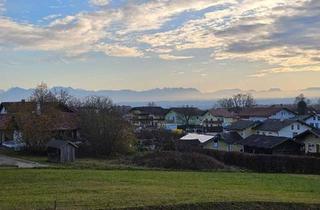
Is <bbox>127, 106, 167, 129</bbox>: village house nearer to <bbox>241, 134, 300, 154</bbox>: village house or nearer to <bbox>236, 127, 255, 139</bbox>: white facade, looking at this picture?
<bbox>236, 127, 255, 139</bbox>: white facade

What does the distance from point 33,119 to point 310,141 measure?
122 ft

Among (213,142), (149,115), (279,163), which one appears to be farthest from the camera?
(149,115)

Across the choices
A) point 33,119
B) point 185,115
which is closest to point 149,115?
point 185,115

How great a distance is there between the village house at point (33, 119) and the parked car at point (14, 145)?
540mm

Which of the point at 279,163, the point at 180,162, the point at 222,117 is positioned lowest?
the point at 279,163

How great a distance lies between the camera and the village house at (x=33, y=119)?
204 feet

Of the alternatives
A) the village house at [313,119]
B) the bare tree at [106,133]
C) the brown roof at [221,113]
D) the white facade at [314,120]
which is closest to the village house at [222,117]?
the brown roof at [221,113]

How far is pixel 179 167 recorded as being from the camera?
4716 centimetres

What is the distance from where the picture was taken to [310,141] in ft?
227

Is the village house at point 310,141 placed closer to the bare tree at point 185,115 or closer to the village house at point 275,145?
the village house at point 275,145

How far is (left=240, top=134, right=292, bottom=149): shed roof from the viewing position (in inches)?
2540

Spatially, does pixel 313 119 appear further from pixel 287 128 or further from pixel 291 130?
pixel 287 128

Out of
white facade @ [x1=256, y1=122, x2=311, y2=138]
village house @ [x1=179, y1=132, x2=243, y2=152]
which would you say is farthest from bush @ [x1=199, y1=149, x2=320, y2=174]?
white facade @ [x1=256, y1=122, x2=311, y2=138]

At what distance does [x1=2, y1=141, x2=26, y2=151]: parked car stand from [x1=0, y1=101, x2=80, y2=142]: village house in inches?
21.3
